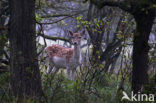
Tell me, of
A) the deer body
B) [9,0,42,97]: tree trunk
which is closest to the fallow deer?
the deer body

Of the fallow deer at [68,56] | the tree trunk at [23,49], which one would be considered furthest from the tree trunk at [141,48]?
the fallow deer at [68,56]

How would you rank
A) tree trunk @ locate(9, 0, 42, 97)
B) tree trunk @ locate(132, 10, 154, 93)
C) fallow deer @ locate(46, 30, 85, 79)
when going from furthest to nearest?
fallow deer @ locate(46, 30, 85, 79), tree trunk @ locate(9, 0, 42, 97), tree trunk @ locate(132, 10, 154, 93)

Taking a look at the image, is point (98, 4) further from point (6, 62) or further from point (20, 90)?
point (6, 62)

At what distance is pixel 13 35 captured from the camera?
5.67 m

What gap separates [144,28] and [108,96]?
7.69ft

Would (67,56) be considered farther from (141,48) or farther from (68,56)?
(141,48)

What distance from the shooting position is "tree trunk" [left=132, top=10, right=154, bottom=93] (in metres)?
4.52

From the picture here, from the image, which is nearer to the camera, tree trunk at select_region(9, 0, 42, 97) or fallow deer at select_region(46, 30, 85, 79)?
tree trunk at select_region(9, 0, 42, 97)

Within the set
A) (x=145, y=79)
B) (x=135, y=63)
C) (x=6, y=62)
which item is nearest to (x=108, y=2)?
(x=135, y=63)

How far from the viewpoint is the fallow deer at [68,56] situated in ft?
34.2

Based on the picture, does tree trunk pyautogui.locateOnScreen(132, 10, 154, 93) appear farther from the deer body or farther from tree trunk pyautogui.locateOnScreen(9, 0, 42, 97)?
the deer body

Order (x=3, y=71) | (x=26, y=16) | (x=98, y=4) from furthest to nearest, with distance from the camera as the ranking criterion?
(x=3, y=71) < (x=26, y=16) < (x=98, y=4)

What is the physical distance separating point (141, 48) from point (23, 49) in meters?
2.51

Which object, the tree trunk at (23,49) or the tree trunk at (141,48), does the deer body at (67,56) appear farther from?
the tree trunk at (141,48)
